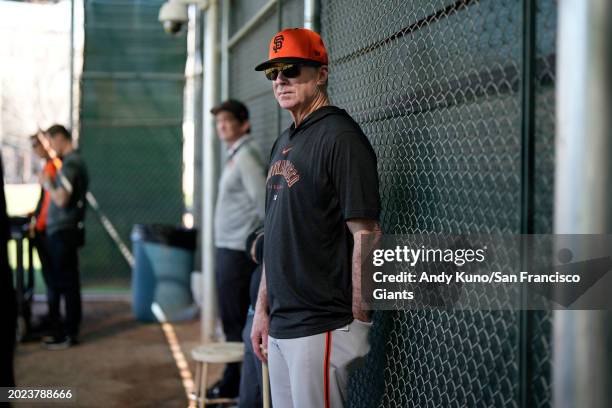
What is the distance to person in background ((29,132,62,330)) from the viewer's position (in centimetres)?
678

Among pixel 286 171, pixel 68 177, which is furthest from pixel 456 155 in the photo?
pixel 68 177

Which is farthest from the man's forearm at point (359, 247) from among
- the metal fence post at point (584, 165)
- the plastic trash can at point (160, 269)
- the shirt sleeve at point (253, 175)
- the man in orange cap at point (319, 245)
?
the plastic trash can at point (160, 269)

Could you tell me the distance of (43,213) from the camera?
6.89m

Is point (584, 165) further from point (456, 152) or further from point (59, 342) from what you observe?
point (59, 342)

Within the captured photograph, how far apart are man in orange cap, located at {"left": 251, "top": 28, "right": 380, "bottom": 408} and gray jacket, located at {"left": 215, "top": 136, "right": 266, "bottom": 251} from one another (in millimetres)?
2082

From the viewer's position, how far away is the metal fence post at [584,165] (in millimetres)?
1479

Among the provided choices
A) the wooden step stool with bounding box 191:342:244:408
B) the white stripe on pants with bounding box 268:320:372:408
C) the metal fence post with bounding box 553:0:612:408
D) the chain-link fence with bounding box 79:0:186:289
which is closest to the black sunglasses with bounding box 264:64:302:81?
the white stripe on pants with bounding box 268:320:372:408

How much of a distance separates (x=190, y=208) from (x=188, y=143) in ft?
2.80

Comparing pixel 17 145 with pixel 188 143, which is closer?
pixel 188 143

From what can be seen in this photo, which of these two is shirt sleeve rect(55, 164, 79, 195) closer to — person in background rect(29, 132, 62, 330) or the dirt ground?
person in background rect(29, 132, 62, 330)

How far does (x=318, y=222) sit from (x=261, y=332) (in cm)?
61

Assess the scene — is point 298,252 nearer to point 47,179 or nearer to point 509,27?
point 509,27

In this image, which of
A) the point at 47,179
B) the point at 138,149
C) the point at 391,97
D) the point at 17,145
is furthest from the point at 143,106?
the point at 391,97

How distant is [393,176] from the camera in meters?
2.78
